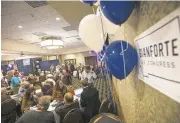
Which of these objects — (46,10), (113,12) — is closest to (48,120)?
(113,12)

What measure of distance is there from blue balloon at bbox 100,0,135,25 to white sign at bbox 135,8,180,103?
0.17 m

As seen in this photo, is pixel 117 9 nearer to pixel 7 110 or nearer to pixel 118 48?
pixel 118 48

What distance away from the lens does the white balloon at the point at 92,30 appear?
174cm

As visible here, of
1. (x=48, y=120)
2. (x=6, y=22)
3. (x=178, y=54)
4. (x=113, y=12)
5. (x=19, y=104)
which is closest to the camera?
(x=178, y=54)

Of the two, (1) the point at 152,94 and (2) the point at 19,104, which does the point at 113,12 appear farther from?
(2) the point at 19,104

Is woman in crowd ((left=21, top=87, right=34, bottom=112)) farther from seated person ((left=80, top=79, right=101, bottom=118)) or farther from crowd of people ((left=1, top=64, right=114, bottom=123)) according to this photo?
seated person ((left=80, top=79, right=101, bottom=118))

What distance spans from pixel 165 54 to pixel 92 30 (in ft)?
3.61

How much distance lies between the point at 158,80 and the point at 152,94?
0.28 m

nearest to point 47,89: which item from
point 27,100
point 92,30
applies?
point 27,100

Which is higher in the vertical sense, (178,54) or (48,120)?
(178,54)

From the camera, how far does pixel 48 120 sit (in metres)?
2.51

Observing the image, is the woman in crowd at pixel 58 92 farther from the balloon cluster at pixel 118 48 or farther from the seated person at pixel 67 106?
the balloon cluster at pixel 118 48

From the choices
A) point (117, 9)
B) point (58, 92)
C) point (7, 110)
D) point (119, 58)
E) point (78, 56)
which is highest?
point (78, 56)

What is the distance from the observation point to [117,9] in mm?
956
